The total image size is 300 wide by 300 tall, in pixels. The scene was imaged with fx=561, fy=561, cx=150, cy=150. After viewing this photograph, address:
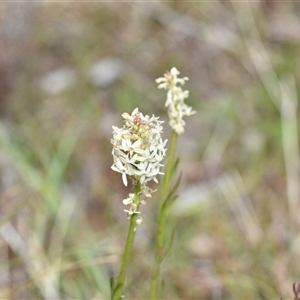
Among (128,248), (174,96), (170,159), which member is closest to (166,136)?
(174,96)

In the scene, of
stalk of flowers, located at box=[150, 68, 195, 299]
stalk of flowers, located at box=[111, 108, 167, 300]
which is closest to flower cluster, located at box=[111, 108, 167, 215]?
stalk of flowers, located at box=[111, 108, 167, 300]

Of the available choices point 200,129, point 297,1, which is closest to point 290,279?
point 200,129

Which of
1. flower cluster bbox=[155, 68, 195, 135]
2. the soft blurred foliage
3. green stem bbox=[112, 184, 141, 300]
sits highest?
flower cluster bbox=[155, 68, 195, 135]

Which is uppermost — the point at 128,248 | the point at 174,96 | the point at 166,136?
the point at 174,96

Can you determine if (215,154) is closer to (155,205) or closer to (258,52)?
(155,205)

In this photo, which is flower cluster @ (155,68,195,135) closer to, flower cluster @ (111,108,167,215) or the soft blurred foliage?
flower cluster @ (111,108,167,215)

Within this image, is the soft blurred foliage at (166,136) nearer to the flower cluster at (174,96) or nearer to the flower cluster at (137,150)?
the flower cluster at (174,96)

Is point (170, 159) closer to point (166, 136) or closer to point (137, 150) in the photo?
point (137, 150)

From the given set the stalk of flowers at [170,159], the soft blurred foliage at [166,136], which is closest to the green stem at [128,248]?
the stalk of flowers at [170,159]
